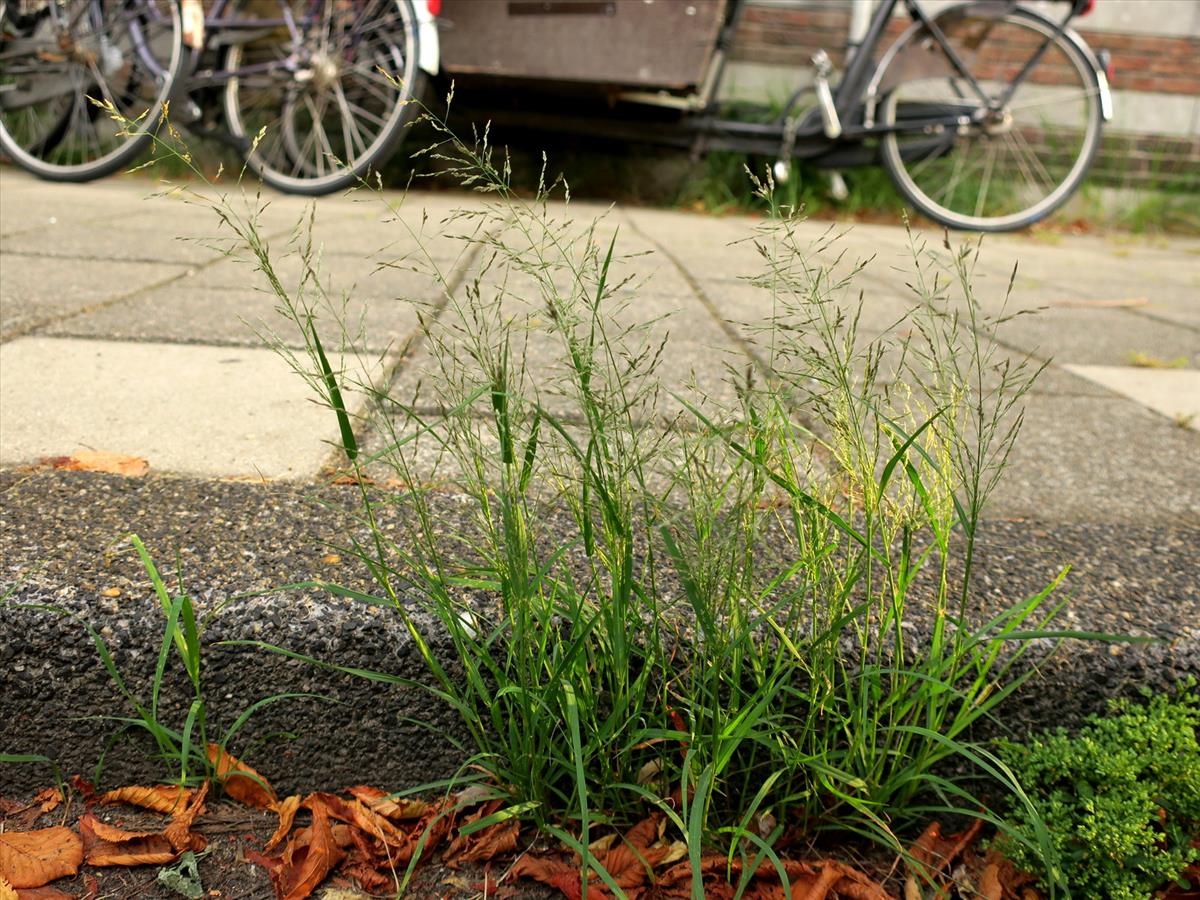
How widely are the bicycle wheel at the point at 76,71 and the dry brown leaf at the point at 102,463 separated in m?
3.20

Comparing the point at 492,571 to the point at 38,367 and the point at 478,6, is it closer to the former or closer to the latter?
the point at 38,367

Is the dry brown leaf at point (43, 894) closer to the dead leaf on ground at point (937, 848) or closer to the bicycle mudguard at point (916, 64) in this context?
the dead leaf on ground at point (937, 848)

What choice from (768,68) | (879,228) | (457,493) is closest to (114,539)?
(457,493)

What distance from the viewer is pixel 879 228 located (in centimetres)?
527

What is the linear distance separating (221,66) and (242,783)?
165 inches

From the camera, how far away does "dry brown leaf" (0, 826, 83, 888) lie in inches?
36.7

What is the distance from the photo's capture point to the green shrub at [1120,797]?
0.92 meters

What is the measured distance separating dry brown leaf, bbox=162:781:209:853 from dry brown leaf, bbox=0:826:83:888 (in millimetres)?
78

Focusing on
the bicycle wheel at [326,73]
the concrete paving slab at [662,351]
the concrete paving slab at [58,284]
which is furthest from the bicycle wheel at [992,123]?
the concrete paving slab at [58,284]

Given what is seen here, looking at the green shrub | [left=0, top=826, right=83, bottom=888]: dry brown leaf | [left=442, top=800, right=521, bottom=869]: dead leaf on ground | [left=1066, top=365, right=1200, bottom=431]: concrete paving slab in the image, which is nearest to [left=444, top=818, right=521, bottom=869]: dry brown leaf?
[left=442, top=800, right=521, bottom=869]: dead leaf on ground

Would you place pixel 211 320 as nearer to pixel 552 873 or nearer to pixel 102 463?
pixel 102 463

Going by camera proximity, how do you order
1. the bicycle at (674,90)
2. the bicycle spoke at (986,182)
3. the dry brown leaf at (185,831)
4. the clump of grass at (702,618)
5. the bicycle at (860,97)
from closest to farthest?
the clump of grass at (702,618), the dry brown leaf at (185,831), the bicycle at (674,90), the bicycle at (860,97), the bicycle spoke at (986,182)

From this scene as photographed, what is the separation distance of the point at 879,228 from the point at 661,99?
130 cm

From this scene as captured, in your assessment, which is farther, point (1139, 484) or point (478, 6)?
point (478, 6)
